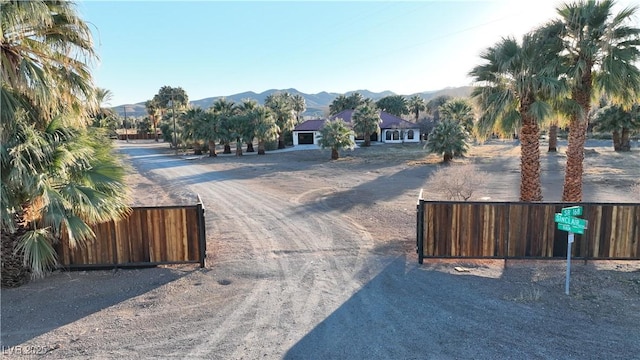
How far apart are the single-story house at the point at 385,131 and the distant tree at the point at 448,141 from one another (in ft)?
78.3

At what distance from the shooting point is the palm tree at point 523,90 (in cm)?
1087

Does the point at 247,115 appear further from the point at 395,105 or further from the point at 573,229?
the point at 395,105

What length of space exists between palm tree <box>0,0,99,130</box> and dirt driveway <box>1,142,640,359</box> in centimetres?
333

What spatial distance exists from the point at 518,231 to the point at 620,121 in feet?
121

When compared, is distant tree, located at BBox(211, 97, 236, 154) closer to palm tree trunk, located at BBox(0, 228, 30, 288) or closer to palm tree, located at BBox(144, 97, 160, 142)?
palm tree trunk, located at BBox(0, 228, 30, 288)

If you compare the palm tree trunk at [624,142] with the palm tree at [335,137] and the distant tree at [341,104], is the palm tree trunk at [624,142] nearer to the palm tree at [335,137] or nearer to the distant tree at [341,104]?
the palm tree at [335,137]

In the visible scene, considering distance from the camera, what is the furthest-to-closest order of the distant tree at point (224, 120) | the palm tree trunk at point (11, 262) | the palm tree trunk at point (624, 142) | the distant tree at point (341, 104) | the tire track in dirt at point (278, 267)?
the distant tree at point (341, 104) < the distant tree at point (224, 120) < the palm tree trunk at point (624, 142) < the palm tree trunk at point (11, 262) < the tire track in dirt at point (278, 267)

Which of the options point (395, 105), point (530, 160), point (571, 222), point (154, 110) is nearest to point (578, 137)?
point (530, 160)

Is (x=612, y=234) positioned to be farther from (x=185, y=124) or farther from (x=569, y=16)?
(x=185, y=124)

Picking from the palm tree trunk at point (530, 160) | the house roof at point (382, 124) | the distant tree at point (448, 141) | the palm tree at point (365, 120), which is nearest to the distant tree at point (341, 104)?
the house roof at point (382, 124)

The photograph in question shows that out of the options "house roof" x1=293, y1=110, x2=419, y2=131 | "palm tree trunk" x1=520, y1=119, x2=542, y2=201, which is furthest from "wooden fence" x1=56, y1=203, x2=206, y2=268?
"house roof" x1=293, y1=110, x2=419, y2=131

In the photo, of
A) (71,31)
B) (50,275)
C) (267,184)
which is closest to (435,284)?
(50,275)

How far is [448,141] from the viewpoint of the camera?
31.7 m

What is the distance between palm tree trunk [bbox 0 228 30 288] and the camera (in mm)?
6996
